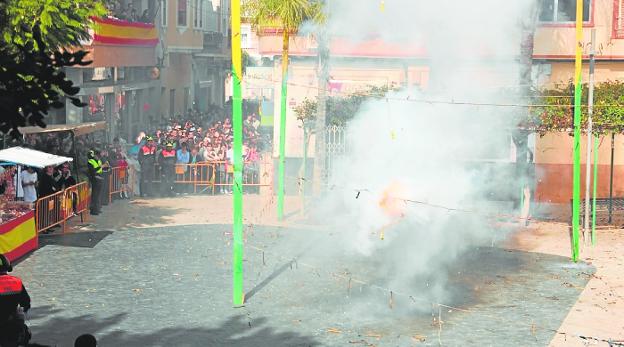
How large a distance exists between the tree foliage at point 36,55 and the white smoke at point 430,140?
6302 mm

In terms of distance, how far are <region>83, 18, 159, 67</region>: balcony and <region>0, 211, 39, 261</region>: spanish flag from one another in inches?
351

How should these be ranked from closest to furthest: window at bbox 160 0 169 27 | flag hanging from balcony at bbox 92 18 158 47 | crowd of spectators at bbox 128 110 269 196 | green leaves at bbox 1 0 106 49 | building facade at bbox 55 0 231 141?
green leaves at bbox 1 0 106 49
crowd of spectators at bbox 128 110 269 196
flag hanging from balcony at bbox 92 18 158 47
building facade at bbox 55 0 231 141
window at bbox 160 0 169 27

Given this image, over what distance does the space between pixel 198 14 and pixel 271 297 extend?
36461mm

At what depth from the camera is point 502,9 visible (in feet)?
73.3

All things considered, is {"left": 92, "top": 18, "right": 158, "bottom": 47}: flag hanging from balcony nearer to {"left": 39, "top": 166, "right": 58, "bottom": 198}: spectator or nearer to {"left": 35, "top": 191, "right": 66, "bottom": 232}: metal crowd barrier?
{"left": 39, "top": 166, "right": 58, "bottom": 198}: spectator

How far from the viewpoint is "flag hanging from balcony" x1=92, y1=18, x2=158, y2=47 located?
3031cm

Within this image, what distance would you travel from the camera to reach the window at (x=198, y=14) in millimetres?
50119

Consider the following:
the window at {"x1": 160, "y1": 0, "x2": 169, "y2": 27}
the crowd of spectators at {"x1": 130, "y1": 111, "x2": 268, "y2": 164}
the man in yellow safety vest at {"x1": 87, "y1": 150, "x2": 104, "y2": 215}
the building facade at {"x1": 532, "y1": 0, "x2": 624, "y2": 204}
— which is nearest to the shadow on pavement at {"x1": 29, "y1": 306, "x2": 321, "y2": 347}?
the man in yellow safety vest at {"x1": 87, "y1": 150, "x2": 104, "y2": 215}

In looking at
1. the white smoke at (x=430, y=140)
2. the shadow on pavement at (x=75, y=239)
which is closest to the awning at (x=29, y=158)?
the shadow on pavement at (x=75, y=239)

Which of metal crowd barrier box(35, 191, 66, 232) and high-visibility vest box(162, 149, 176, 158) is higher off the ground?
high-visibility vest box(162, 149, 176, 158)

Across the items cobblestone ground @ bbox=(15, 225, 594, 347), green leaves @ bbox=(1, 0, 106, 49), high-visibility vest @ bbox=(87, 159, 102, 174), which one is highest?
green leaves @ bbox=(1, 0, 106, 49)

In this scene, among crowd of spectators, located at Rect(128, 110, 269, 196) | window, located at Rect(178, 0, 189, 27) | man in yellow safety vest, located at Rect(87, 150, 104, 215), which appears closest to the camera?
man in yellow safety vest, located at Rect(87, 150, 104, 215)

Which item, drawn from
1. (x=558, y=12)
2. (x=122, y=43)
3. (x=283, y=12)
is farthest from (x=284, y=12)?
(x=122, y=43)

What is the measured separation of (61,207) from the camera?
22156mm
